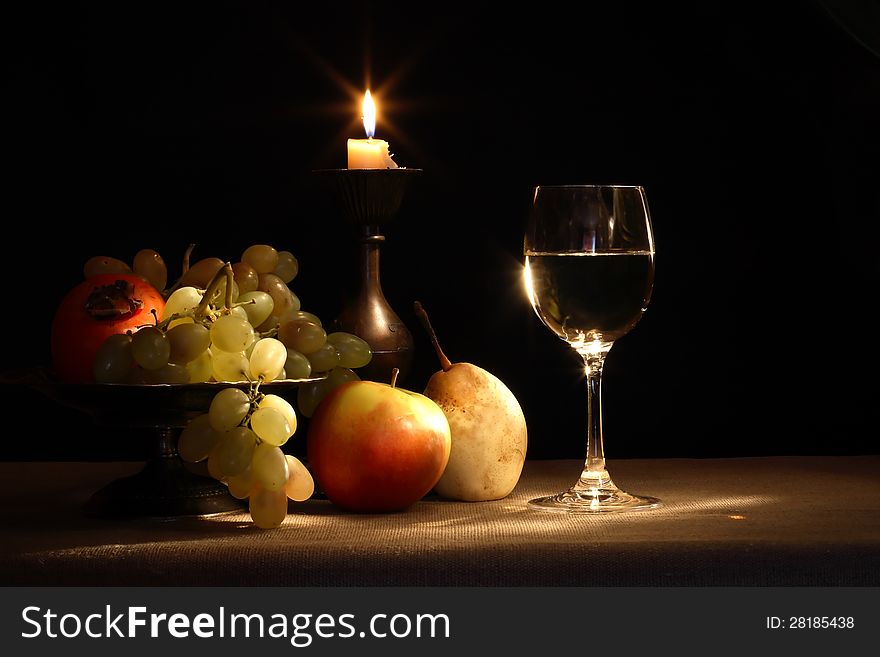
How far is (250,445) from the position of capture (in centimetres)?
116

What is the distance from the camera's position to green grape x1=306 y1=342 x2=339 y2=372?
128cm

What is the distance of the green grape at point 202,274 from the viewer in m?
1.33

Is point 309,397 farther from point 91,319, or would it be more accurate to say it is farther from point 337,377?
point 91,319

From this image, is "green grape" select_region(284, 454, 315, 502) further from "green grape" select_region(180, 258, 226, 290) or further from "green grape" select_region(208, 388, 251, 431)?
"green grape" select_region(180, 258, 226, 290)

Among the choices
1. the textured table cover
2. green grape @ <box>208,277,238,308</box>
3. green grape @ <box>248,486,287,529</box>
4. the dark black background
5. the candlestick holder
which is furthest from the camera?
the dark black background

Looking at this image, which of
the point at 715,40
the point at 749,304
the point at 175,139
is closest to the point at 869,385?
the point at 749,304

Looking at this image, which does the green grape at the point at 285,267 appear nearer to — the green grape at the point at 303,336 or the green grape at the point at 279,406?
the green grape at the point at 303,336

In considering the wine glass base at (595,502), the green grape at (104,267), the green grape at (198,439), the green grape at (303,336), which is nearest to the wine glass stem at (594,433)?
the wine glass base at (595,502)

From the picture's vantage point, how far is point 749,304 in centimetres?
169

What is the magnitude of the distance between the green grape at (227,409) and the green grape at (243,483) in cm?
4

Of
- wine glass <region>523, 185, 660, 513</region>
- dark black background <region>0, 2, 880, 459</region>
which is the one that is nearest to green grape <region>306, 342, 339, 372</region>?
wine glass <region>523, 185, 660, 513</region>

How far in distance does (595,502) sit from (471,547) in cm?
24

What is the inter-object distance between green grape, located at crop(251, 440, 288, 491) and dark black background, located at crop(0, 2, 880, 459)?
50 cm

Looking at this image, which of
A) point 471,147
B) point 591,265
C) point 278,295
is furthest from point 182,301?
point 471,147
